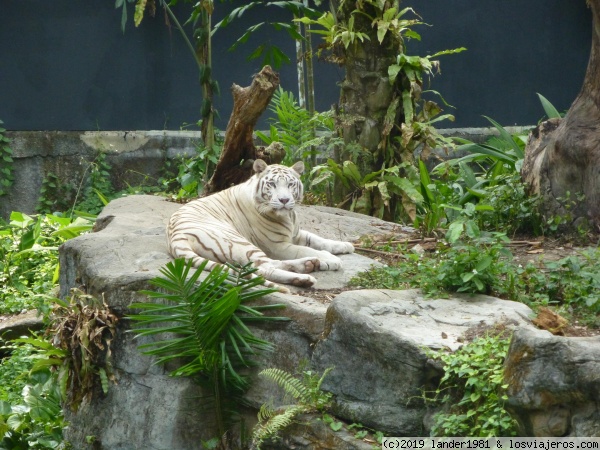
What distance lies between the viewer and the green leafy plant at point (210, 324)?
5.15m

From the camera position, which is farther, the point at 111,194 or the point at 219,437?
the point at 111,194

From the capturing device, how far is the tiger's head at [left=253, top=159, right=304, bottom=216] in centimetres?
639

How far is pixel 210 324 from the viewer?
5195 millimetres

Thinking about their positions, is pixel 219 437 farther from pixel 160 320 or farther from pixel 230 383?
pixel 160 320

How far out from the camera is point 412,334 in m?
4.59

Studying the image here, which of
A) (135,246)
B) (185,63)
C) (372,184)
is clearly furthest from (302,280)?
(185,63)

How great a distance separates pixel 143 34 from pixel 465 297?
7.49m

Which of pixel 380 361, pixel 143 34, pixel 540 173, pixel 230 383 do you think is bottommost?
pixel 230 383

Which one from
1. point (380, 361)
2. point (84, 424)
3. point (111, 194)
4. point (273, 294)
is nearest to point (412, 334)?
point (380, 361)

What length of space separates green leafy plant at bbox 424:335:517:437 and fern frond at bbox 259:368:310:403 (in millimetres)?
701

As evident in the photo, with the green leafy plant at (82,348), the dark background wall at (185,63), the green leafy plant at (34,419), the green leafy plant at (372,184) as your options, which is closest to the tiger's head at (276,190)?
the green leafy plant at (82,348)

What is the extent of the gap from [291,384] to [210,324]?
2.35ft

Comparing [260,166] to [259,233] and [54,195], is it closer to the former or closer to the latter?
[259,233]

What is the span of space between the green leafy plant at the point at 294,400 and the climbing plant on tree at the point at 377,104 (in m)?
4.67
